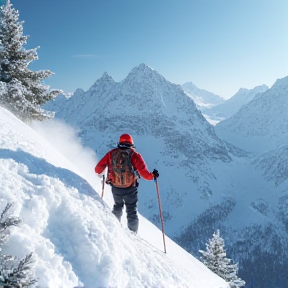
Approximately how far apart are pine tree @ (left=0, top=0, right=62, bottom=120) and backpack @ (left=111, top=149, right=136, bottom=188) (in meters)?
12.9

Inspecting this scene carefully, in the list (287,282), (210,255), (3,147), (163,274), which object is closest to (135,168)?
(163,274)

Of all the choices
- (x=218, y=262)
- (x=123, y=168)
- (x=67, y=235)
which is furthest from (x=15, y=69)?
(x=218, y=262)

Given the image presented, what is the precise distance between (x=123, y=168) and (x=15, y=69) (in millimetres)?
14745

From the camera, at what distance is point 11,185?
5820 millimetres

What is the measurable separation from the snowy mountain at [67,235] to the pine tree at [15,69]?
12095 millimetres

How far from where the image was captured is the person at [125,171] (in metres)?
8.35

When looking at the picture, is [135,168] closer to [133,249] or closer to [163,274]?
[133,249]

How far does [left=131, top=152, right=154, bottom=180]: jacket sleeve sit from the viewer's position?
324 inches

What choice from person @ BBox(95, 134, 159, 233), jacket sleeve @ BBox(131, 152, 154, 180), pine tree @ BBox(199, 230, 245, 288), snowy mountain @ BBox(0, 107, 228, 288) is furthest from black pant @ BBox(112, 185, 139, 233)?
pine tree @ BBox(199, 230, 245, 288)

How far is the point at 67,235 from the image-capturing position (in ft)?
18.5

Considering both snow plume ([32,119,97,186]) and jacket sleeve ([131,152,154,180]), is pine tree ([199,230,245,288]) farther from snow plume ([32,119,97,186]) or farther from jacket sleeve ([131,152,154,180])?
jacket sleeve ([131,152,154,180])

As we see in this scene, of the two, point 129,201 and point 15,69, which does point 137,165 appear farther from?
point 15,69

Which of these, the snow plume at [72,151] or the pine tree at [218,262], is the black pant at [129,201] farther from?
the pine tree at [218,262]

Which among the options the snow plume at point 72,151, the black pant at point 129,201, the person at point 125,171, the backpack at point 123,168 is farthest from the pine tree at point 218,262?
the backpack at point 123,168
